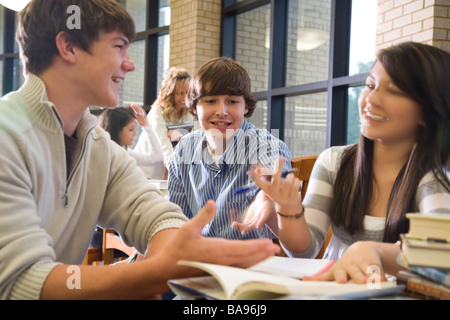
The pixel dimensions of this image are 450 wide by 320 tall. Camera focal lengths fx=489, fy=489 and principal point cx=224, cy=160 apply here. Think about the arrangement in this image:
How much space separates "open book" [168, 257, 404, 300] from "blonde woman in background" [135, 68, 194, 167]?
9.79 ft

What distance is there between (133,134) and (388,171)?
2805 mm

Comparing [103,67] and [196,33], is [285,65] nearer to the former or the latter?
[196,33]

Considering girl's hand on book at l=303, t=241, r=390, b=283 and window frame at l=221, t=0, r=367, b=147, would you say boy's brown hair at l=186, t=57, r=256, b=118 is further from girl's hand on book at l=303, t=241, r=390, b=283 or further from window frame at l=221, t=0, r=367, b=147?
window frame at l=221, t=0, r=367, b=147

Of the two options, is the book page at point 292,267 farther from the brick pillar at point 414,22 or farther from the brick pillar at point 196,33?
the brick pillar at point 196,33

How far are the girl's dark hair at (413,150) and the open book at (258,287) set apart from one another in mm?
615

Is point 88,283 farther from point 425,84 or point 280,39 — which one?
point 280,39

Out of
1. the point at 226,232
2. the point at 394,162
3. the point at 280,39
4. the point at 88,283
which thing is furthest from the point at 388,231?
the point at 280,39

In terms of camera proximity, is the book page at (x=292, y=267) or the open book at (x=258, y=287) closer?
the open book at (x=258, y=287)

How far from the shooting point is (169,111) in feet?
12.8

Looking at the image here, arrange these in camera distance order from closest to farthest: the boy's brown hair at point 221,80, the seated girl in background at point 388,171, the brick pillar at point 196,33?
the seated girl in background at point 388,171
the boy's brown hair at point 221,80
the brick pillar at point 196,33

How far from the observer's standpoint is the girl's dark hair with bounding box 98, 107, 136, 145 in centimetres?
378

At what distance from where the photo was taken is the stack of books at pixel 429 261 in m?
0.65

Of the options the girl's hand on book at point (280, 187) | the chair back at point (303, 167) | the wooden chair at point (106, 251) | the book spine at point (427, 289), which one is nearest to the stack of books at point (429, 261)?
the book spine at point (427, 289)

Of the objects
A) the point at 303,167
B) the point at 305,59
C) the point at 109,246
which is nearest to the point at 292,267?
the point at 303,167
